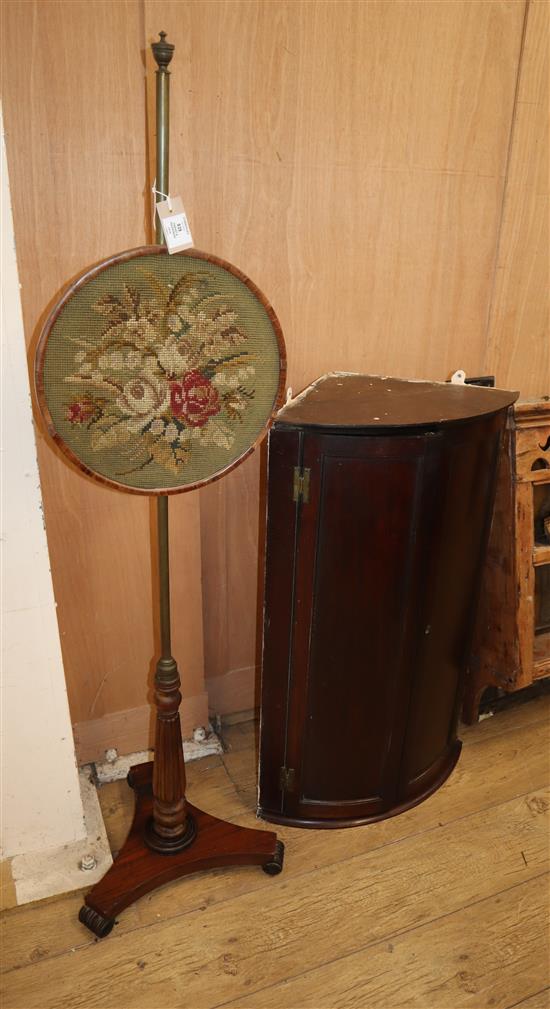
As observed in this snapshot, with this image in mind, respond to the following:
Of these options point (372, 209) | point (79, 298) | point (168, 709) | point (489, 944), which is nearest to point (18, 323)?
point (79, 298)

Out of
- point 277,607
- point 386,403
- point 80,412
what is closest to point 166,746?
point 277,607

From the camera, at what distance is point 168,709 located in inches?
59.0

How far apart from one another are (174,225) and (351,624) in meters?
0.89

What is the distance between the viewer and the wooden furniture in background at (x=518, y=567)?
1.81m

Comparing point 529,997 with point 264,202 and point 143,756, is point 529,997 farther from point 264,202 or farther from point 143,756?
point 264,202

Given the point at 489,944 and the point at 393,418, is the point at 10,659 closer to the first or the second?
the point at 393,418

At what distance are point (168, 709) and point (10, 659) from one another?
0.36m

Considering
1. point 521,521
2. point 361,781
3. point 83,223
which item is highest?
point 83,223

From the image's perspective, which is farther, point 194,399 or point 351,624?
point 351,624

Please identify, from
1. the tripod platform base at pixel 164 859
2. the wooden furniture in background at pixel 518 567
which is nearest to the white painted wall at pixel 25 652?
the tripod platform base at pixel 164 859

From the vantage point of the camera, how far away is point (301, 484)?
1.39 metres

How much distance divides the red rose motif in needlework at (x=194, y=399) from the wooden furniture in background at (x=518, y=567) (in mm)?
903

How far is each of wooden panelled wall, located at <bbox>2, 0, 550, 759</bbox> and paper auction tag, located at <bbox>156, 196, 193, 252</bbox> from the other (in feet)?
1.60

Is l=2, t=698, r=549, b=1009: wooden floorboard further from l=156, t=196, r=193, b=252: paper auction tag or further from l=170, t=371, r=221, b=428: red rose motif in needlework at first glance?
l=156, t=196, r=193, b=252: paper auction tag
